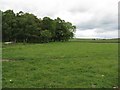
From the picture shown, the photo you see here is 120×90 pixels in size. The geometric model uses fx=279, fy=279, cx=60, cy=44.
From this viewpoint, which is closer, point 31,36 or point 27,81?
point 27,81

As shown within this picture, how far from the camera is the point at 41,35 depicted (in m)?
122

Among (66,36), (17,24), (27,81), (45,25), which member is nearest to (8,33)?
(17,24)

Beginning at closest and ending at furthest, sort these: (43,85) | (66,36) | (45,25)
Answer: (43,85)
(45,25)
(66,36)

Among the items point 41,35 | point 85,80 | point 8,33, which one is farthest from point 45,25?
point 85,80

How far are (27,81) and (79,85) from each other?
10.3ft

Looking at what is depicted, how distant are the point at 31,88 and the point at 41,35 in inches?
4252

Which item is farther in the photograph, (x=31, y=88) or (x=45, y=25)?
(x=45, y=25)

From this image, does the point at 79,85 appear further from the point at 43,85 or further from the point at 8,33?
the point at 8,33

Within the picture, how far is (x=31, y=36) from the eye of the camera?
120250mm

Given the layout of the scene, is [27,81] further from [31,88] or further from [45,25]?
[45,25]

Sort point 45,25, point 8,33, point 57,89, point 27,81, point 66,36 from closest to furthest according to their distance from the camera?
point 57,89
point 27,81
point 8,33
point 45,25
point 66,36

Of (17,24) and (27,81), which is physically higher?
(17,24)

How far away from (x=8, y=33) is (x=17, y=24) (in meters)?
5.51

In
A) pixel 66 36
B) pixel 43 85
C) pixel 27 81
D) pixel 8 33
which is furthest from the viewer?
pixel 66 36
